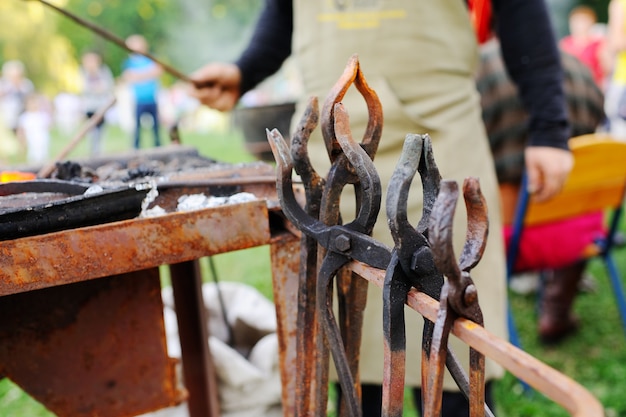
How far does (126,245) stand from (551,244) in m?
2.08

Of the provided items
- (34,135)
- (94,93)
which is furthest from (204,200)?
(34,135)

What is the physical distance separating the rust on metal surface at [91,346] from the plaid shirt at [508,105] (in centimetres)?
169

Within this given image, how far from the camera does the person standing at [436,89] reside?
1.42 m

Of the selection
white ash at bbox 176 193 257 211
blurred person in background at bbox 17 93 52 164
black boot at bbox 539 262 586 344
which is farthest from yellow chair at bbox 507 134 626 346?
blurred person in background at bbox 17 93 52 164

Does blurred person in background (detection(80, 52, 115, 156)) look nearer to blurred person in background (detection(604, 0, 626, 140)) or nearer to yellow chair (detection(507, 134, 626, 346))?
blurred person in background (detection(604, 0, 626, 140))

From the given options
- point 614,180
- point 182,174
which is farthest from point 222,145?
point 182,174

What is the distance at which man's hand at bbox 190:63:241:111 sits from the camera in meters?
1.73

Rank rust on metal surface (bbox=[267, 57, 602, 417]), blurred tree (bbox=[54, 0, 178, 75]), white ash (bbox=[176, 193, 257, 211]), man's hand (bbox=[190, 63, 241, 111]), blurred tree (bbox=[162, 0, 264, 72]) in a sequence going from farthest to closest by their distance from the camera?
1. blurred tree (bbox=[54, 0, 178, 75])
2. blurred tree (bbox=[162, 0, 264, 72])
3. man's hand (bbox=[190, 63, 241, 111])
4. white ash (bbox=[176, 193, 257, 211])
5. rust on metal surface (bbox=[267, 57, 602, 417])

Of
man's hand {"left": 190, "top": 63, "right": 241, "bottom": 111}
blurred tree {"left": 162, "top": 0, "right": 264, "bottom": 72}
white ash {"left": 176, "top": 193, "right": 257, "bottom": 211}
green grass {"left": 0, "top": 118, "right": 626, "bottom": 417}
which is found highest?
blurred tree {"left": 162, "top": 0, "right": 264, "bottom": 72}

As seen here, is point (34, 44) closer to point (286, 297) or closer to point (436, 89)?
point (436, 89)

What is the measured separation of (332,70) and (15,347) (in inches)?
40.2

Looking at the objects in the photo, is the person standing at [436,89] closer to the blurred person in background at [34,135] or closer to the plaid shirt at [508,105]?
the plaid shirt at [508,105]

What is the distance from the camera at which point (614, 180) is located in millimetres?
2312

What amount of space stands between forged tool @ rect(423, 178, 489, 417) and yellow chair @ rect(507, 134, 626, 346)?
168cm
